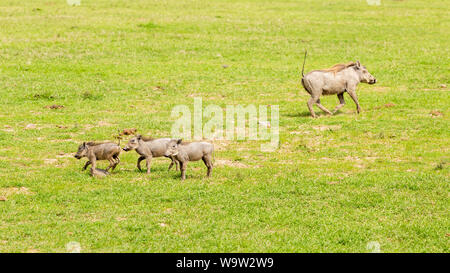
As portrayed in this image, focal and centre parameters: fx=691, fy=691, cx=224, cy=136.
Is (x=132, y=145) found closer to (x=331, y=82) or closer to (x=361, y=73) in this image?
(x=331, y=82)

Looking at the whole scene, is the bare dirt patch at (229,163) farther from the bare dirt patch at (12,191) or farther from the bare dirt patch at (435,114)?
the bare dirt patch at (435,114)

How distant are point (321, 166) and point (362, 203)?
2861mm

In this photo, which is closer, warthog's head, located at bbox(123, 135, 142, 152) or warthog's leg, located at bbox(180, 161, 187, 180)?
warthog's leg, located at bbox(180, 161, 187, 180)

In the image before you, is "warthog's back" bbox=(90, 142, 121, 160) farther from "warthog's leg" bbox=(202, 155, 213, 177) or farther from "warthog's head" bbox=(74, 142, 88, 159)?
"warthog's leg" bbox=(202, 155, 213, 177)

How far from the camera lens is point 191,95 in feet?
81.7

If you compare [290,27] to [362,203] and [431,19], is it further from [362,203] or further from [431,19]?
[362,203]

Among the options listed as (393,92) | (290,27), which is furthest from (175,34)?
(393,92)

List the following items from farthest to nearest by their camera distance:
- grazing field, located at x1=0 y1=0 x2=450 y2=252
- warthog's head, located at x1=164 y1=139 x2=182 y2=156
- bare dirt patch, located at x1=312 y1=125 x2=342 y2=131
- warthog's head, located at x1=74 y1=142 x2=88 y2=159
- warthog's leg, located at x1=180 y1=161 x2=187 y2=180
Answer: bare dirt patch, located at x1=312 y1=125 x2=342 y2=131 → warthog's head, located at x1=74 y1=142 x2=88 y2=159 → warthog's leg, located at x1=180 y1=161 x2=187 y2=180 → warthog's head, located at x1=164 y1=139 x2=182 y2=156 → grazing field, located at x1=0 y1=0 x2=450 y2=252

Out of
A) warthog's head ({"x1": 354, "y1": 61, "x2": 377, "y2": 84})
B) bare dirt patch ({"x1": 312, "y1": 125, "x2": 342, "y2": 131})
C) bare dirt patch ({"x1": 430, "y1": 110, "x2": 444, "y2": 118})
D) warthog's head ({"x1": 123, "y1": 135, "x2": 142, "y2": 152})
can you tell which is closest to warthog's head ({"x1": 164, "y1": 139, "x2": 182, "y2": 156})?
warthog's head ({"x1": 123, "y1": 135, "x2": 142, "y2": 152})

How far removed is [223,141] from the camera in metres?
19.3

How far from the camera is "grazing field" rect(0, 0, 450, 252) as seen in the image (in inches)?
491

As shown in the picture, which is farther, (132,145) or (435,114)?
(435,114)

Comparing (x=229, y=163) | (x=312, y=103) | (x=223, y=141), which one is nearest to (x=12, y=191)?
(x=229, y=163)

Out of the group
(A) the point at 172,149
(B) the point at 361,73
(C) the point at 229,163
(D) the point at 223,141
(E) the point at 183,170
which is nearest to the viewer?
(A) the point at 172,149
